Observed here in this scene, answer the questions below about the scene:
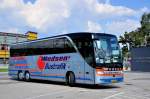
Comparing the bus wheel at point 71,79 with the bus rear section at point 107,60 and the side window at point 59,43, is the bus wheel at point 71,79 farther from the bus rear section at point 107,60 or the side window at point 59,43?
the bus rear section at point 107,60

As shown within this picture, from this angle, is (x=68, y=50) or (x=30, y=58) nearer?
(x=68, y=50)

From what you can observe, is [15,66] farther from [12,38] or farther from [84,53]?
[12,38]

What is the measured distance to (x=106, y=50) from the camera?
A: 22094 mm

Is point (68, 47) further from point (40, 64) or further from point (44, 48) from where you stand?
point (40, 64)

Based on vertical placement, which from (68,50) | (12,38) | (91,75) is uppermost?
(12,38)

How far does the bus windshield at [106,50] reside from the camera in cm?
2184

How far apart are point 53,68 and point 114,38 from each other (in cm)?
534

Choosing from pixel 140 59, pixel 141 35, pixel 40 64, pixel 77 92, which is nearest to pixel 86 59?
pixel 77 92

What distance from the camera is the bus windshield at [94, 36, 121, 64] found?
2184 centimetres

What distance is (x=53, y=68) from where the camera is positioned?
2638cm

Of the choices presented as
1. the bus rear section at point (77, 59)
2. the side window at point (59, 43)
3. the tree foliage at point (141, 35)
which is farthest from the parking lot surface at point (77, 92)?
the tree foliage at point (141, 35)

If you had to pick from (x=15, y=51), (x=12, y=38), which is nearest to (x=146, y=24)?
(x=12, y=38)

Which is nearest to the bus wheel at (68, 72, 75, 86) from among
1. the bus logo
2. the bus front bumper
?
the bus front bumper

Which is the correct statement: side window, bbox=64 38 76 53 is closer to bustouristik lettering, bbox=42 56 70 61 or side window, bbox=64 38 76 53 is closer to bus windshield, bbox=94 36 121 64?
bustouristik lettering, bbox=42 56 70 61
